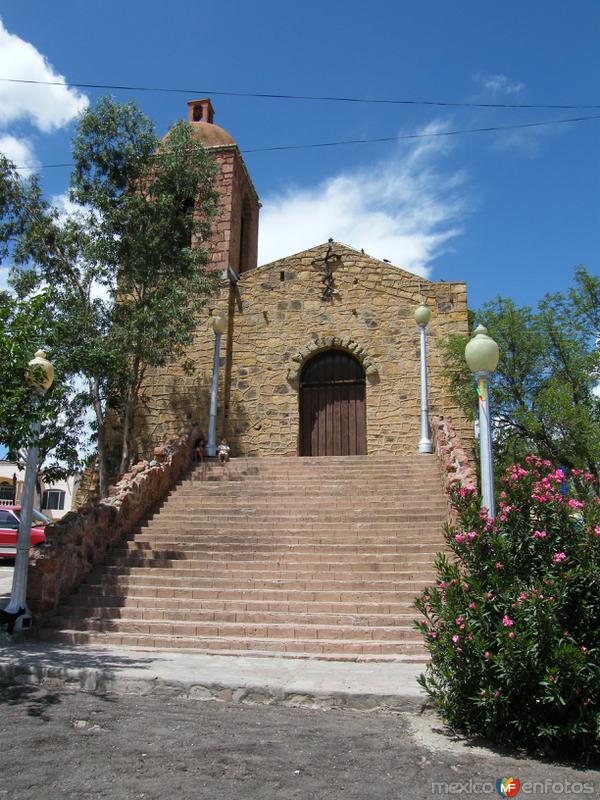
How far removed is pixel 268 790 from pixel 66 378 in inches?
400

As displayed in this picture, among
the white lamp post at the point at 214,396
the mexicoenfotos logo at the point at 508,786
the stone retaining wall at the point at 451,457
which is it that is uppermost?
the white lamp post at the point at 214,396

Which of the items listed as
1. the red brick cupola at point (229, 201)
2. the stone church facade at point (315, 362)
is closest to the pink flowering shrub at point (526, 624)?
the stone church facade at point (315, 362)

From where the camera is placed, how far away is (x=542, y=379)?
547 inches

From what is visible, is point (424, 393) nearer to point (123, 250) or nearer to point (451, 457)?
point (451, 457)

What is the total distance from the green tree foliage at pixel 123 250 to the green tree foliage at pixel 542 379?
6658 mm

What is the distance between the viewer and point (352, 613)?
25.9 feet

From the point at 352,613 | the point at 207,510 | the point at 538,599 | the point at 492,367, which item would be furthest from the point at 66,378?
the point at 538,599

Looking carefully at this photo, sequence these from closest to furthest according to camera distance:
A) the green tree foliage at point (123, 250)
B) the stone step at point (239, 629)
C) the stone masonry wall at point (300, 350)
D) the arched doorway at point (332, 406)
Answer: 1. the stone step at point (239, 629)
2. the green tree foliage at point (123, 250)
3. the stone masonry wall at point (300, 350)
4. the arched doorway at point (332, 406)

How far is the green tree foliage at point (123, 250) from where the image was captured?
42.8ft

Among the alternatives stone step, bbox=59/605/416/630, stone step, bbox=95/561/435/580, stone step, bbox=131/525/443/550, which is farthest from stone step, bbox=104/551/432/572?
stone step, bbox=59/605/416/630

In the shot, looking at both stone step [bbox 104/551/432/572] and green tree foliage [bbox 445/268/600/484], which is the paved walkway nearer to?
stone step [bbox 104/551/432/572]

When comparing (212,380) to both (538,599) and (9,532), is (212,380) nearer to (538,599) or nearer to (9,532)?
(9,532)

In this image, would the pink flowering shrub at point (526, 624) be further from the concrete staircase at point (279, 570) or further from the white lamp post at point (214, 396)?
the white lamp post at point (214, 396)

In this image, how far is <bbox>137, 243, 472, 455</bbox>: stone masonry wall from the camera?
630 inches
